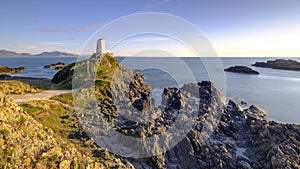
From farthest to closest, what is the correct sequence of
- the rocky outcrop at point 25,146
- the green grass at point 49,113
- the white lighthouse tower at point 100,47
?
1. the white lighthouse tower at point 100,47
2. the green grass at point 49,113
3. the rocky outcrop at point 25,146

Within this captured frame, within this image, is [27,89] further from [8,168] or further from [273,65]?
[273,65]

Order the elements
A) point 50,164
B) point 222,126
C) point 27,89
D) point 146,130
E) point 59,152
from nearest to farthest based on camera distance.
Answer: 1. point 50,164
2. point 59,152
3. point 146,130
4. point 222,126
5. point 27,89

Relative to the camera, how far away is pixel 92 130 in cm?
1845

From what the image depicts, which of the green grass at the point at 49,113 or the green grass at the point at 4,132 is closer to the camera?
the green grass at the point at 4,132

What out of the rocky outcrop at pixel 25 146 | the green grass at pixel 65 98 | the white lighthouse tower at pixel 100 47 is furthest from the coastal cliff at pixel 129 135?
the white lighthouse tower at pixel 100 47

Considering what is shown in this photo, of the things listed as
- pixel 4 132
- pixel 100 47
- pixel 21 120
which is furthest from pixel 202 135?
pixel 100 47

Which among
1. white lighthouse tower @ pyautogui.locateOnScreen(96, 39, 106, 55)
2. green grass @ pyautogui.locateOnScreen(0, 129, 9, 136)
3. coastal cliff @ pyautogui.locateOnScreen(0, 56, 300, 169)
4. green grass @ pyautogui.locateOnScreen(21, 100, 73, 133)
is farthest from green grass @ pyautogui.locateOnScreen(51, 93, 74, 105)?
white lighthouse tower @ pyautogui.locateOnScreen(96, 39, 106, 55)

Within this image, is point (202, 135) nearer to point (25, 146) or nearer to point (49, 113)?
point (49, 113)

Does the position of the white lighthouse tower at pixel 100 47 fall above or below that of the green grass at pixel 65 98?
above

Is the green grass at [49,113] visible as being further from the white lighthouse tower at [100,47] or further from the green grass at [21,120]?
the white lighthouse tower at [100,47]

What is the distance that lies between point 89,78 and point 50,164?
1128 inches

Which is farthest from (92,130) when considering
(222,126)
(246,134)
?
(246,134)

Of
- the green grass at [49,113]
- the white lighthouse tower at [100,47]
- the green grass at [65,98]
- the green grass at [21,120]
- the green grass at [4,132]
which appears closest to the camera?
the green grass at [4,132]

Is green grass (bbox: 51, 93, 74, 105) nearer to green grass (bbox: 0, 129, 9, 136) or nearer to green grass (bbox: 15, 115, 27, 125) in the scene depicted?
green grass (bbox: 15, 115, 27, 125)
